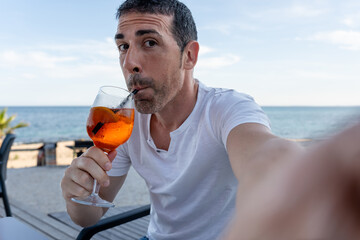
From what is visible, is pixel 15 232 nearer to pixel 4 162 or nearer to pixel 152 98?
pixel 152 98

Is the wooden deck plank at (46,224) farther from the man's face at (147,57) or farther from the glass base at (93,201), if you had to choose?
the man's face at (147,57)

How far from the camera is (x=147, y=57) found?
62.6 inches

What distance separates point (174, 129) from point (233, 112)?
0.47 metres

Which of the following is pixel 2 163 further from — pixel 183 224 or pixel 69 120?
pixel 69 120

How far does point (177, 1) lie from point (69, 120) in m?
54.7

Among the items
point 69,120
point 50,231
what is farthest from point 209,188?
point 69,120

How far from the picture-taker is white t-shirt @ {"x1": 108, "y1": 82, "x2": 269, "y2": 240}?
1576mm

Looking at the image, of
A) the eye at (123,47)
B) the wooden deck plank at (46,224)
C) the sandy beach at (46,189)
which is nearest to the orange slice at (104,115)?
the eye at (123,47)

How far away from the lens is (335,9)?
63938 millimetres

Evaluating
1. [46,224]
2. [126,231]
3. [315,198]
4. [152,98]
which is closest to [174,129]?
[152,98]

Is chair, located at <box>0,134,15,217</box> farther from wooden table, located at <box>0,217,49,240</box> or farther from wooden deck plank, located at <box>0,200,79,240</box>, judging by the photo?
wooden table, located at <box>0,217,49,240</box>

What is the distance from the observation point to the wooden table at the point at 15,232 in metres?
1.20

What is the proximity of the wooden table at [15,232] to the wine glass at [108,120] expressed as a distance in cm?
20

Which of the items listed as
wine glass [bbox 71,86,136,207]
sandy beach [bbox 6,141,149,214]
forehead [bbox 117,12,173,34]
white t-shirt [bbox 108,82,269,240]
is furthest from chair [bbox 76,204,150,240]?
sandy beach [bbox 6,141,149,214]
